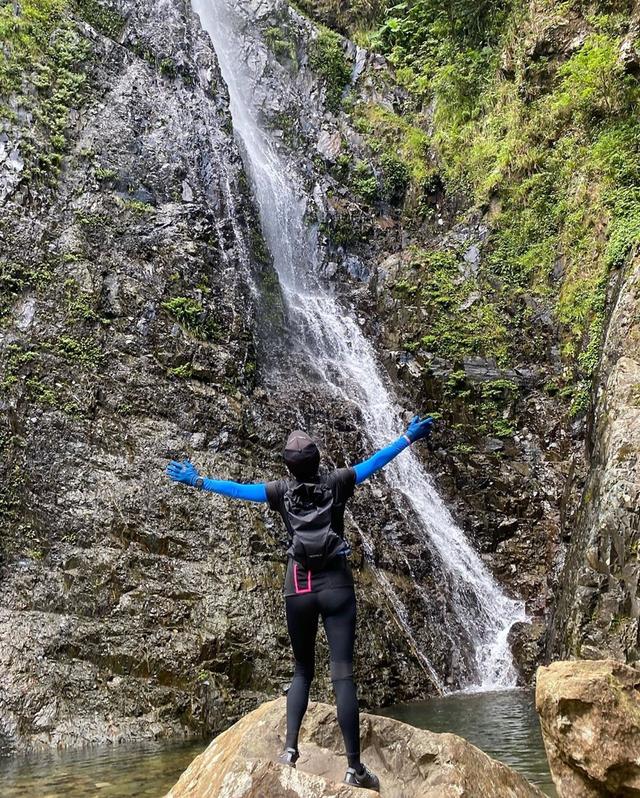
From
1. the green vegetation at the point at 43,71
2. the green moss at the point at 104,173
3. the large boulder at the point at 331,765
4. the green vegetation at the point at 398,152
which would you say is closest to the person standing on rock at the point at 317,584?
the large boulder at the point at 331,765

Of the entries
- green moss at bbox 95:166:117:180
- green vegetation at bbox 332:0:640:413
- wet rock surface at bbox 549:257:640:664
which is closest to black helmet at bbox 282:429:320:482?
Answer: wet rock surface at bbox 549:257:640:664

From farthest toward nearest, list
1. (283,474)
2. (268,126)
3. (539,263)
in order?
(268,126) → (539,263) → (283,474)

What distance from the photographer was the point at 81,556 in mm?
9227

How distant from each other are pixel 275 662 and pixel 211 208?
30.7 feet

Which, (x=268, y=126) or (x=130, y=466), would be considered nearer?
(x=130, y=466)

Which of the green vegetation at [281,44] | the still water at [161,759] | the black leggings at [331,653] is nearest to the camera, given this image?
the black leggings at [331,653]

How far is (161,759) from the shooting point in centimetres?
701

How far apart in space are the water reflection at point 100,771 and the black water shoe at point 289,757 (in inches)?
97.8

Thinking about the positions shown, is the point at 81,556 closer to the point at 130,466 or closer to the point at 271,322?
the point at 130,466

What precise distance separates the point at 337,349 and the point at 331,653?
11754mm

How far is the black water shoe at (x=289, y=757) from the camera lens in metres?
3.67

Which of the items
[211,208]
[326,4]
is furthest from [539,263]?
[326,4]

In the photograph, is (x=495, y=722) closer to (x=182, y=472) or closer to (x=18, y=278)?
(x=182, y=472)

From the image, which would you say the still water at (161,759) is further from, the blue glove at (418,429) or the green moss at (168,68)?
the green moss at (168,68)
